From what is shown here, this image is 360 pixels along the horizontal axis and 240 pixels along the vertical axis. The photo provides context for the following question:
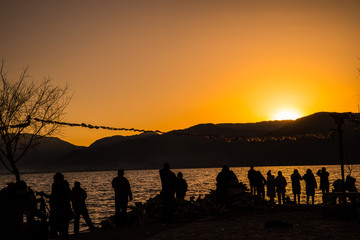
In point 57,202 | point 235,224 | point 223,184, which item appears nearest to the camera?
point 57,202

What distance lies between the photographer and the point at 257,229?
14.5 m

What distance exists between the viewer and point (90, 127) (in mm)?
21891

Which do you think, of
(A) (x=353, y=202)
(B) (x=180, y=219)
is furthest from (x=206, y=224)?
(A) (x=353, y=202)

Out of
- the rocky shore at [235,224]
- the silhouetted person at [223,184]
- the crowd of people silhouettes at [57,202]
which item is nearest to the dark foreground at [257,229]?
the rocky shore at [235,224]

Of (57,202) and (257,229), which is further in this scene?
(257,229)

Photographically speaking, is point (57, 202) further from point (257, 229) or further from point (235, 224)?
point (235, 224)

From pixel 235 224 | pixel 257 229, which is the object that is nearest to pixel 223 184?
pixel 235 224

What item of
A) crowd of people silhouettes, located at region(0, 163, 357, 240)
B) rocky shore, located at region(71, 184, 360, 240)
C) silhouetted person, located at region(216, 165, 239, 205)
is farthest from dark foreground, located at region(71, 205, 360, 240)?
silhouetted person, located at region(216, 165, 239, 205)

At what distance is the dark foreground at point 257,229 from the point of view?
1309 centimetres

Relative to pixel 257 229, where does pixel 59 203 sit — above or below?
above

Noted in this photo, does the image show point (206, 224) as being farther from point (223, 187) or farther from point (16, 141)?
point (16, 141)

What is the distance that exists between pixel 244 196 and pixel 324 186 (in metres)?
5.96

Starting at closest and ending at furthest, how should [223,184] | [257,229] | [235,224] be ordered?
[257,229], [235,224], [223,184]

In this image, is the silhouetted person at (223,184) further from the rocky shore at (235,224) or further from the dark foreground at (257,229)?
the dark foreground at (257,229)
